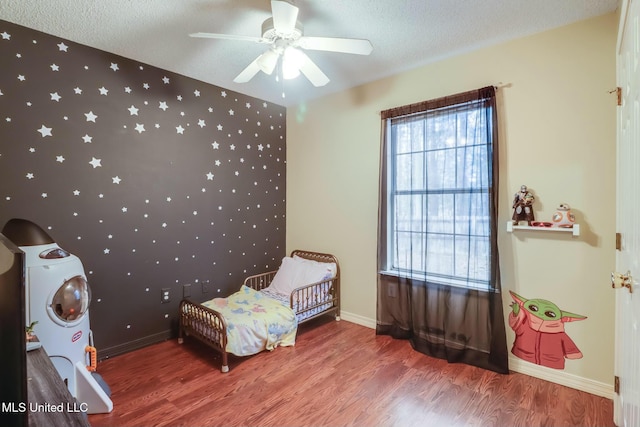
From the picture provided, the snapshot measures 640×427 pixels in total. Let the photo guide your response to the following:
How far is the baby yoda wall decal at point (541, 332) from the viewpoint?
215 centimetres

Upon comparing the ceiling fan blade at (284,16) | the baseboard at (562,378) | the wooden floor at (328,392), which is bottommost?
the wooden floor at (328,392)

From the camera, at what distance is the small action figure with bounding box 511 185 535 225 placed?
2.20 metres

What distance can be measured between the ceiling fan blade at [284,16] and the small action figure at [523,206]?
6.09 feet

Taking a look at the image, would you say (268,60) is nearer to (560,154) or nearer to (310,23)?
(310,23)

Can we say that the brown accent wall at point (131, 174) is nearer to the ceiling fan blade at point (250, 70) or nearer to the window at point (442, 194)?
the ceiling fan blade at point (250, 70)

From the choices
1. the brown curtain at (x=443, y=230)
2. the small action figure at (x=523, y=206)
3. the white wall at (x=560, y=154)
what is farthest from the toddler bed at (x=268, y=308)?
the small action figure at (x=523, y=206)

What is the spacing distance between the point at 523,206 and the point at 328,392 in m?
1.84

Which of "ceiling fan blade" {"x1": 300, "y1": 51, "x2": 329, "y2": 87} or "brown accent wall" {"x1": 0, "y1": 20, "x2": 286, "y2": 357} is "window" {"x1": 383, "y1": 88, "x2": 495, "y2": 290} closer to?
"ceiling fan blade" {"x1": 300, "y1": 51, "x2": 329, "y2": 87}

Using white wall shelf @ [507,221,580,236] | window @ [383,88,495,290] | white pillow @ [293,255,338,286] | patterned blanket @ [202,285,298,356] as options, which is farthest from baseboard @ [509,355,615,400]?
patterned blanket @ [202,285,298,356]

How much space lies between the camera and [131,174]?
2.65 metres

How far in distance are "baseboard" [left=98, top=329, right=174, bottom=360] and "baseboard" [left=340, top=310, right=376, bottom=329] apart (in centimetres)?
168

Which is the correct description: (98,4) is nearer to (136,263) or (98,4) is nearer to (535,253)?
(136,263)

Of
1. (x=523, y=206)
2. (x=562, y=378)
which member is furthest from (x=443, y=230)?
(x=562, y=378)

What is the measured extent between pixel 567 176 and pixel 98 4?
3.14 m
